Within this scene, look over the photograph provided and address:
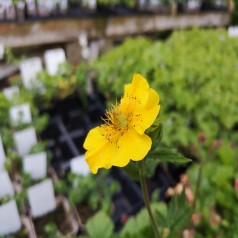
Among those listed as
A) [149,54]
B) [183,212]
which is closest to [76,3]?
[149,54]

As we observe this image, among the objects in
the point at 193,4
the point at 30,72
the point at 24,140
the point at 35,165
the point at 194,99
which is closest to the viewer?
the point at 35,165

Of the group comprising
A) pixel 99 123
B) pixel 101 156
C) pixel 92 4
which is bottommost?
pixel 99 123

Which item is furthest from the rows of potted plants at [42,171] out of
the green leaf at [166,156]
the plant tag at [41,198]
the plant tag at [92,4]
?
the plant tag at [92,4]

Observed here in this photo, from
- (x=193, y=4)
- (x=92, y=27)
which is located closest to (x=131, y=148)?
(x=92, y=27)

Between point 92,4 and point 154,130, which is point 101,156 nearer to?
point 154,130

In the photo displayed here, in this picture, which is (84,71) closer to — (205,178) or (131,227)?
(205,178)

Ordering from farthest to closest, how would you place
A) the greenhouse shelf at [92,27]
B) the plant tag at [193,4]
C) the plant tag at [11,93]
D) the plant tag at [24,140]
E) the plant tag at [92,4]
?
the plant tag at [193,4], the plant tag at [92,4], the greenhouse shelf at [92,27], the plant tag at [11,93], the plant tag at [24,140]

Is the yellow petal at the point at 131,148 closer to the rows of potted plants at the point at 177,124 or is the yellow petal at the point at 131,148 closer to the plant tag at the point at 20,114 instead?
the rows of potted plants at the point at 177,124
